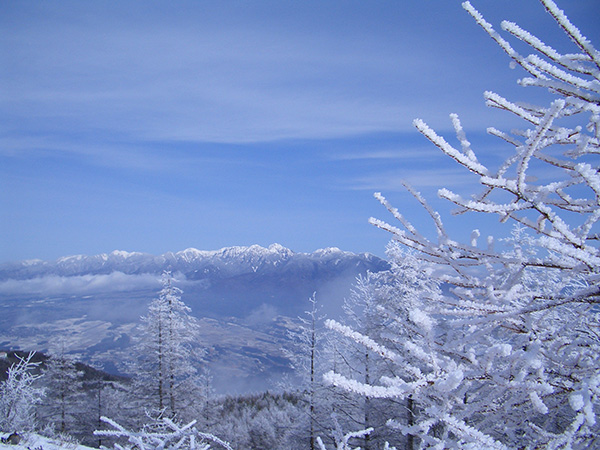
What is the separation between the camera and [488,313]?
5.08 feet

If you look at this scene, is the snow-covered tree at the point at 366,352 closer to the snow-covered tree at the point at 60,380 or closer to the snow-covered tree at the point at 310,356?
→ the snow-covered tree at the point at 310,356

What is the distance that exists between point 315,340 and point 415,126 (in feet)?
54.6

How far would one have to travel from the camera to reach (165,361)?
59.9 ft

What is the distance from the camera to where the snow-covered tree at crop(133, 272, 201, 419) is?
1833 cm

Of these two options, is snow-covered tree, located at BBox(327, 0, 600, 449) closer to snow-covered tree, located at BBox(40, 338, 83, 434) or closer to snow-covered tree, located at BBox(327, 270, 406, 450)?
snow-covered tree, located at BBox(327, 270, 406, 450)

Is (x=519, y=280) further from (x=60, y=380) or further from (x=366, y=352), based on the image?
(x=60, y=380)

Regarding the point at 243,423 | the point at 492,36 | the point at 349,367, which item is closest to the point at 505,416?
the point at 492,36

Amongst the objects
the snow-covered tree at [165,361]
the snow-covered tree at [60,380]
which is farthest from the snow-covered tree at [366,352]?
the snow-covered tree at [60,380]

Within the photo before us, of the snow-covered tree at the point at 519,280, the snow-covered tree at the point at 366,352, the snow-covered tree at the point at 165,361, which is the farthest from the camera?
the snow-covered tree at the point at 165,361

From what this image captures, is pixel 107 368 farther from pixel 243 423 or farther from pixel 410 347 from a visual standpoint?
pixel 410 347

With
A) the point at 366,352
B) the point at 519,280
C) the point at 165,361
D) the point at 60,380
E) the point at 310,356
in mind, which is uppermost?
the point at 519,280

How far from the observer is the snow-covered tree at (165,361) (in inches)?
722

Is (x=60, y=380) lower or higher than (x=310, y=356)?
lower

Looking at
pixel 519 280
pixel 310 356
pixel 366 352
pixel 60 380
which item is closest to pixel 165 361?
pixel 310 356
